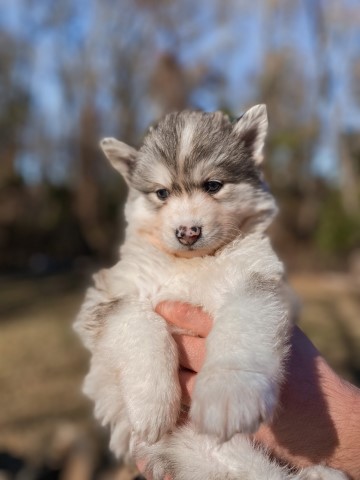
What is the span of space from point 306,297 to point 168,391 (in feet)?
46.6

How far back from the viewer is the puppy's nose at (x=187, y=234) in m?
2.84

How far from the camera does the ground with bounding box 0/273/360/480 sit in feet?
21.6

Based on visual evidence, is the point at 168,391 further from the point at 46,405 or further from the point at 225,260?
the point at 46,405

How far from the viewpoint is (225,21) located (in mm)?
25344

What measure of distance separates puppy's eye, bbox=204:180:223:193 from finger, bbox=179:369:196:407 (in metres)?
0.93

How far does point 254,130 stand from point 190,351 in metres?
1.29

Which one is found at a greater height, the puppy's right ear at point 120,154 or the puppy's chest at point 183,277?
the puppy's right ear at point 120,154

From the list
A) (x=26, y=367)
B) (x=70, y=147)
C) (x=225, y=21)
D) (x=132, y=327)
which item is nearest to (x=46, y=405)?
(x=26, y=367)

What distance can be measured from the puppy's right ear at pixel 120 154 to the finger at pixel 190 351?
1.06m

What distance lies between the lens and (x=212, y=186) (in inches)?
120

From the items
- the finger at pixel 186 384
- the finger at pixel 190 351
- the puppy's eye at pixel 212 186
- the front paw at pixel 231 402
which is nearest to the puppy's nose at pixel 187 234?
the puppy's eye at pixel 212 186

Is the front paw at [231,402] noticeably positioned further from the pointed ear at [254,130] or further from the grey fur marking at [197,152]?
the pointed ear at [254,130]

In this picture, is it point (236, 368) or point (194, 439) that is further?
point (194, 439)

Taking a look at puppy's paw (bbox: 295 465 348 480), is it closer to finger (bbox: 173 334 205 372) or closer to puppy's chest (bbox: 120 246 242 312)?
finger (bbox: 173 334 205 372)
